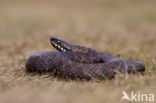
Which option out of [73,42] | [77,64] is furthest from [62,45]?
[73,42]

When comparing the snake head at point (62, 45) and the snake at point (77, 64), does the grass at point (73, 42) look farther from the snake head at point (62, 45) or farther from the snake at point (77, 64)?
the snake head at point (62, 45)

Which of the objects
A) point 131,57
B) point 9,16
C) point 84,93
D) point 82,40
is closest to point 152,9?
point 9,16

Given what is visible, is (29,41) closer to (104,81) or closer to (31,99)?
(104,81)

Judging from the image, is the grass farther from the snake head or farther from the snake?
the snake head

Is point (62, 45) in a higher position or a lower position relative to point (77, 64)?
higher

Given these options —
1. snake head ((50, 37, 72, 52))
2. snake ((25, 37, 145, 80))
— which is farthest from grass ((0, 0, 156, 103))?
snake head ((50, 37, 72, 52))

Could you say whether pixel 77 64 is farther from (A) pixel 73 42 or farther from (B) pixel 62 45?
(A) pixel 73 42

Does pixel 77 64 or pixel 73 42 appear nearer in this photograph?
pixel 77 64
